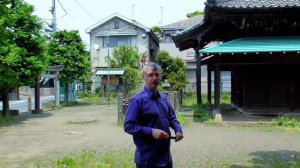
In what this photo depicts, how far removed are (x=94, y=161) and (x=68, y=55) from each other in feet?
69.8

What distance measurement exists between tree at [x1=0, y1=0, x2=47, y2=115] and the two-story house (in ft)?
61.1

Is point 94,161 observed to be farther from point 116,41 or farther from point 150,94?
point 116,41

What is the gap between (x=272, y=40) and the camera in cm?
1535

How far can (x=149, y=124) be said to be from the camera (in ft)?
14.0

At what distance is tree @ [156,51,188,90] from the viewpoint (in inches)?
1205

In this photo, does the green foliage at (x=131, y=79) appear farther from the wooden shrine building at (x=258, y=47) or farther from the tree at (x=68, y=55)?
the wooden shrine building at (x=258, y=47)

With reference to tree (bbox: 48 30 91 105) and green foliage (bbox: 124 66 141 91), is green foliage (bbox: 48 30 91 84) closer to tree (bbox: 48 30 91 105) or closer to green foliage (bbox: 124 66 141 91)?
tree (bbox: 48 30 91 105)

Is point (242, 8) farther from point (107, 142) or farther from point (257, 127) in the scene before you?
point (107, 142)

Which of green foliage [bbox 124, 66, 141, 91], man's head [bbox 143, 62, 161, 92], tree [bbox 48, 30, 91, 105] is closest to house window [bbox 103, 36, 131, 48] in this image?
green foliage [bbox 124, 66, 141, 91]

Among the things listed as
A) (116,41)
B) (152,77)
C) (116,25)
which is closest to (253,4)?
(152,77)

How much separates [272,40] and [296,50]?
1.89 meters

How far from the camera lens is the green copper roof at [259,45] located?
45.5ft

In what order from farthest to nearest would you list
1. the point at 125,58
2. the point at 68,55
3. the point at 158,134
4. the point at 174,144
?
the point at 125,58, the point at 68,55, the point at 174,144, the point at 158,134

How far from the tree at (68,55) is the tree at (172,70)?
6050mm
